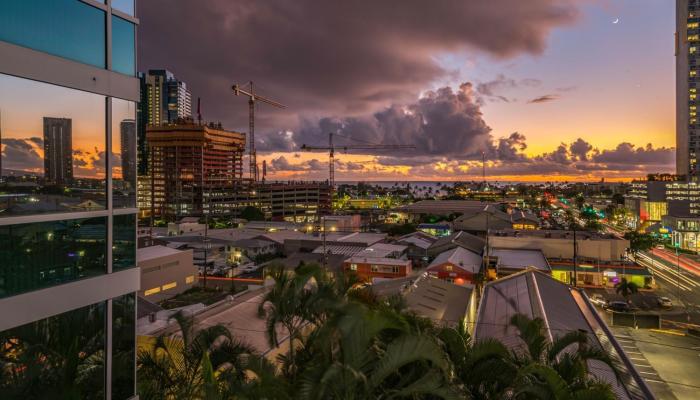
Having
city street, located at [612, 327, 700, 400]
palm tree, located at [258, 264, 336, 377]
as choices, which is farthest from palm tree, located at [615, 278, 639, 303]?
palm tree, located at [258, 264, 336, 377]

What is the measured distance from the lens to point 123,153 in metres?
5.02

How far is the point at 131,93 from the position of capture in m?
5.09

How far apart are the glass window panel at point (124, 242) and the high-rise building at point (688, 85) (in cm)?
12616

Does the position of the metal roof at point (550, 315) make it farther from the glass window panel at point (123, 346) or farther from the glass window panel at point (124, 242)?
the glass window panel at point (124, 242)

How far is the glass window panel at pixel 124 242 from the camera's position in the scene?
4.99m

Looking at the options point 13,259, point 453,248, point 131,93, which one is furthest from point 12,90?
point 453,248

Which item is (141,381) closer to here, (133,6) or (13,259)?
(13,259)

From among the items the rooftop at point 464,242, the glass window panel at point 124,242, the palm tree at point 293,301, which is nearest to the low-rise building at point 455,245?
the rooftop at point 464,242

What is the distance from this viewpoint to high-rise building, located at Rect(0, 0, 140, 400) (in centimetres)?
401

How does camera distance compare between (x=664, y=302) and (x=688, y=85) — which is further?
(x=688, y=85)

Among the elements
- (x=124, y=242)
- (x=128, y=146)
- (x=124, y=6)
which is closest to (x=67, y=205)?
(x=124, y=242)

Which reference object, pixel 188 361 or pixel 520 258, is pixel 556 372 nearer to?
pixel 188 361

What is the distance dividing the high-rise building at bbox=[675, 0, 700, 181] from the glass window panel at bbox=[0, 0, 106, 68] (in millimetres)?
126539

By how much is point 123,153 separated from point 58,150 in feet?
2.55
